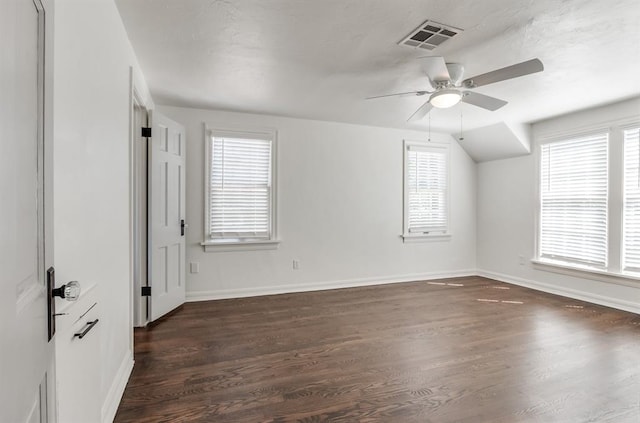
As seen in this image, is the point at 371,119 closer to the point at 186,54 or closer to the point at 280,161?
the point at 280,161

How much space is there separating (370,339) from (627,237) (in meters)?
3.39

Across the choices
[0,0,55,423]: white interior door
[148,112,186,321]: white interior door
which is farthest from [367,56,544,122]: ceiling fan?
[148,112,186,321]: white interior door

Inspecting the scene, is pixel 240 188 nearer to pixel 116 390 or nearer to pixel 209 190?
pixel 209 190

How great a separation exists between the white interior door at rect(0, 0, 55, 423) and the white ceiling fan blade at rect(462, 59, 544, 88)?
255cm

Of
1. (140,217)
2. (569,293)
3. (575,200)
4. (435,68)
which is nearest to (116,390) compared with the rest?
(140,217)

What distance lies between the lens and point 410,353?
269cm

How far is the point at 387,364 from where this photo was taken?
8.16 ft

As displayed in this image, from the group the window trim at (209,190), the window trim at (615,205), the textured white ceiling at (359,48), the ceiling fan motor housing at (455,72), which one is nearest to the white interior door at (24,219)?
the textured white ceiling at (359,48)

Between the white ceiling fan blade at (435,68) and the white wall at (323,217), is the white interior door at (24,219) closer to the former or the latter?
the white ceiling fan blade at (435,68)

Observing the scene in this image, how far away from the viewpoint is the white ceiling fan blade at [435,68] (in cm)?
235

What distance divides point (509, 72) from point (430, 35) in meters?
0.63

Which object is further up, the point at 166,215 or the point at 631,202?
the point at 631,202

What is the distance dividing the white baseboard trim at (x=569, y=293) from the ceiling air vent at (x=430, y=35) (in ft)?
12.6

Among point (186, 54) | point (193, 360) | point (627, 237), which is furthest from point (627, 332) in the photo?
point (186, 54)
